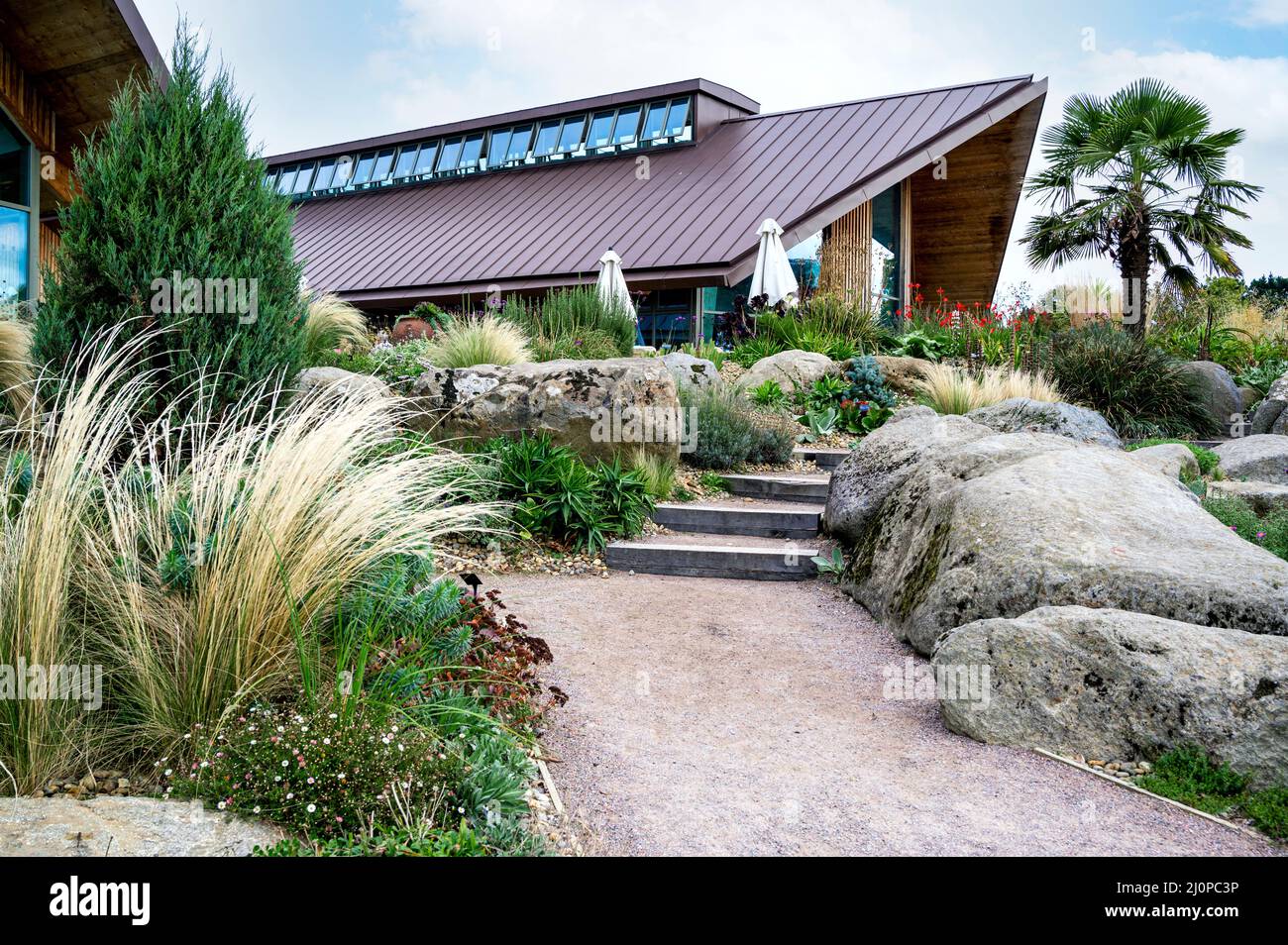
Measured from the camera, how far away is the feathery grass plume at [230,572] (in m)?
3.07

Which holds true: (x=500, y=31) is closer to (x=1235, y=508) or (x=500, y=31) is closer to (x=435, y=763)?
(x=1235, y=508)

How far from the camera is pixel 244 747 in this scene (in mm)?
2830

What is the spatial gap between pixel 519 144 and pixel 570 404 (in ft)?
49.7

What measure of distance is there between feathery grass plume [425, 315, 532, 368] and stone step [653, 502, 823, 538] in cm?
231

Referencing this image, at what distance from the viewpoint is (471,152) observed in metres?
22.1

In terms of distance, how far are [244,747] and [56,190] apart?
11.1 meters

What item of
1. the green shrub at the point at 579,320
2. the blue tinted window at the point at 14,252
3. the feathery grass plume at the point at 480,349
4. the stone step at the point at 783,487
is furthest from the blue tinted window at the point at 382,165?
the stone step at the point at 783,487

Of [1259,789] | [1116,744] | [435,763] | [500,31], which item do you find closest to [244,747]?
[435,763]

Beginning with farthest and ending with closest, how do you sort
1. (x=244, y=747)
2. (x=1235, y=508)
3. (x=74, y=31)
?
1. (x=74, y=31)
2. (x=1235, y=508)
3. (x=244, y=747)

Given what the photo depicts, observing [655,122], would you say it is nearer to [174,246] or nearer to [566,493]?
[566,493]

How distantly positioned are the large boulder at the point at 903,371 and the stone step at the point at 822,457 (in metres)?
2.35

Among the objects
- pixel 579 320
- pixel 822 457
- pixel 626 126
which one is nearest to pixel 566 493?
pixel 822 457

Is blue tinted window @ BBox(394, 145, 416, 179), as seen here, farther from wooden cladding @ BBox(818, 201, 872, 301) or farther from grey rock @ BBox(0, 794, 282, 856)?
grey rock @ BBox(0, 794, 282, 856)

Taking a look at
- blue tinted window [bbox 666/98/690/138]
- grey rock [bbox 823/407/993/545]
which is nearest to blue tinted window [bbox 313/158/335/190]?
blue tinted window [bbox 666/98/690/138]
